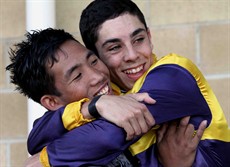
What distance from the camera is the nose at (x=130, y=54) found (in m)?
2.30

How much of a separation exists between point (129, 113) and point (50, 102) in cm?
47

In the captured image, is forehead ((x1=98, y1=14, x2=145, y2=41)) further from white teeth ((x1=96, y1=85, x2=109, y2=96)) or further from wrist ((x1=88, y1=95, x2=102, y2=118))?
wrist ((x1=88, y1=95, x2=102, y2=118))

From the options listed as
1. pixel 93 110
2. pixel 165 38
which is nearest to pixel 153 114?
pixel 93 110

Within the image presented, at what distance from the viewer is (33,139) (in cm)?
209

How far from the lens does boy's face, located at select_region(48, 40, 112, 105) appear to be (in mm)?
2205

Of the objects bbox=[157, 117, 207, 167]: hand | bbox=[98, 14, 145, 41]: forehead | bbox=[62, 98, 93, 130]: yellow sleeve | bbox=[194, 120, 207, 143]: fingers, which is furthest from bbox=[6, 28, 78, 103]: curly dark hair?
bbox=[194, 120, 207, 143]: fingers

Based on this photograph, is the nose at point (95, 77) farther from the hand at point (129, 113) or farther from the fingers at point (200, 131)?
the fingers at point (200, 131)

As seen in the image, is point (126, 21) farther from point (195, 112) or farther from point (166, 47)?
point (166, 47)

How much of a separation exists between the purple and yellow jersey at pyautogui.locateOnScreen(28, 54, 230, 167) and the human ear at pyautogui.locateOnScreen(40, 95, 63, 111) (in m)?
0.18

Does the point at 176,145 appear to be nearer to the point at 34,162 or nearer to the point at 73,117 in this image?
the point at 73,117

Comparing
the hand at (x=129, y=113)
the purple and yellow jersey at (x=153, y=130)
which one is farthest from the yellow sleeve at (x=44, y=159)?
the hand at (x=129, y=113)

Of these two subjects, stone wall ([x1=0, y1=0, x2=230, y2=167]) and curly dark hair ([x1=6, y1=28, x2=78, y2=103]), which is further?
stone wall ([x1=0, y1=0, x2=230, y2=167])

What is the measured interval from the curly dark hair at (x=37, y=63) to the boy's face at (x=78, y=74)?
0.08ft

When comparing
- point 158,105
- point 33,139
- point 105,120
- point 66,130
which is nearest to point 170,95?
point 158,105
